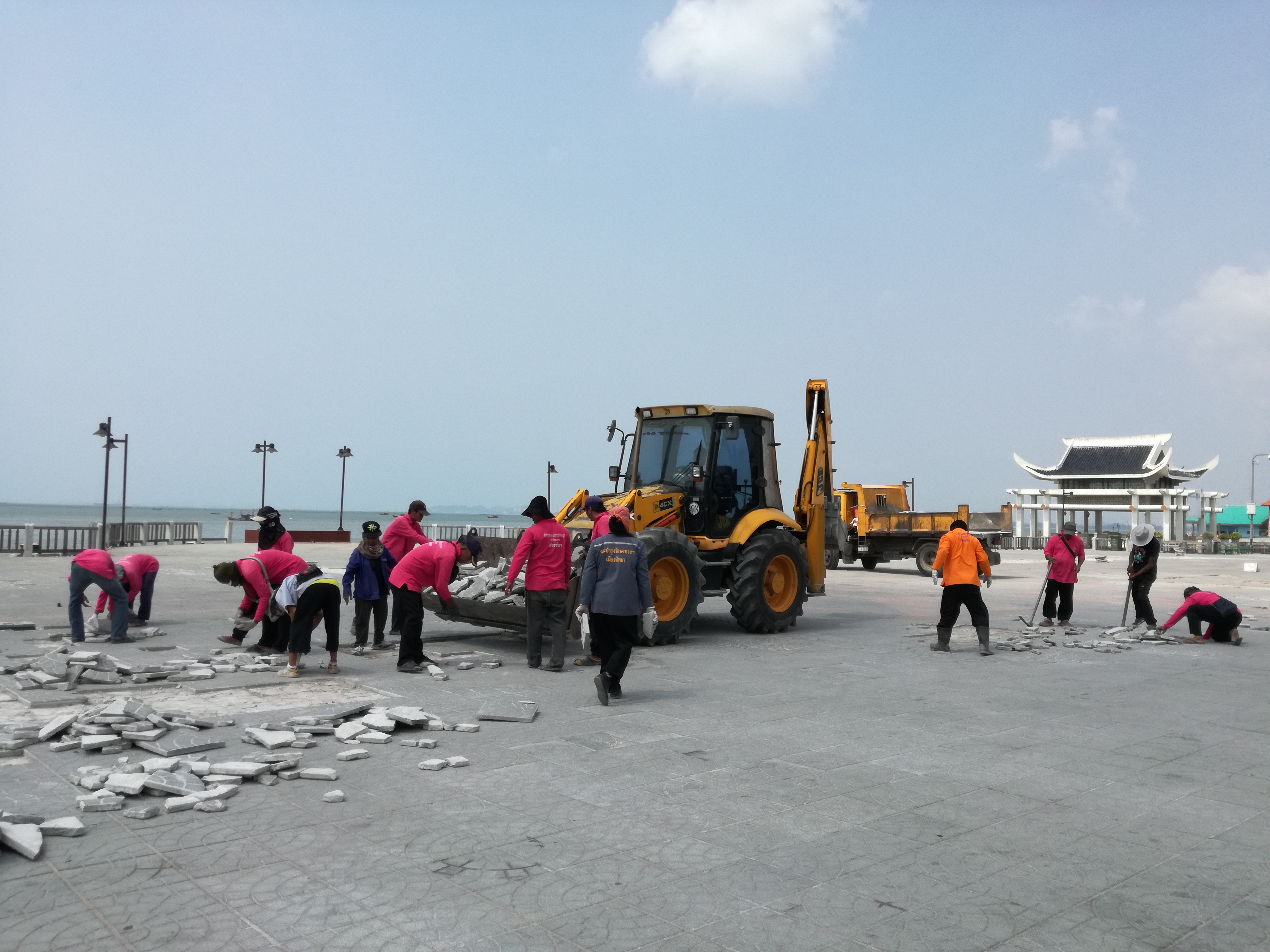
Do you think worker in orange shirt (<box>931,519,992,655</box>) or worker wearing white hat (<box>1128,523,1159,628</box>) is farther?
worker wearing white hat (<box>1128,523,1159,628</box>)

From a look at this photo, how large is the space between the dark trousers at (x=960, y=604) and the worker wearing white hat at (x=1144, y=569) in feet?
11.5

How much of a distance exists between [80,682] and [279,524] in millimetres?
2950

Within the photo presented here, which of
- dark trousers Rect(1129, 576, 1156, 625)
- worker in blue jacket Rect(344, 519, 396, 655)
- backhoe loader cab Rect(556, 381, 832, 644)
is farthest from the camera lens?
dark trousers Rect(1129, 576, 1156, 625)

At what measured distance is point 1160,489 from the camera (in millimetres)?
65062

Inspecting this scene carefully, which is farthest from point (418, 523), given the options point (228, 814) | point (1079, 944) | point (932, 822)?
point (1079, 944)

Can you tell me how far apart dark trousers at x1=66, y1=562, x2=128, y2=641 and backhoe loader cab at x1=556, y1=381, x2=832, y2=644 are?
5.38m

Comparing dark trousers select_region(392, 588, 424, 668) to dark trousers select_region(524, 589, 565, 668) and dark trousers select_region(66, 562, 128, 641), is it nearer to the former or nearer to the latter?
dark trousers select_region(524, 589, 565, 668)

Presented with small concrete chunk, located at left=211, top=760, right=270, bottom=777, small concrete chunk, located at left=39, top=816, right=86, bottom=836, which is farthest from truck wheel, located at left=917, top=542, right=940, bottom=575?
small concrete chunk, located at left=39, top=816, right=86, bottom=836

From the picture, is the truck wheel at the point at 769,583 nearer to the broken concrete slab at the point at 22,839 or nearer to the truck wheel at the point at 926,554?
the broken concrete slab at the point at 22,839

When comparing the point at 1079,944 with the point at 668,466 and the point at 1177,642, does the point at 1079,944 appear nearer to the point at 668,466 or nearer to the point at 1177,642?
the point at 668,466

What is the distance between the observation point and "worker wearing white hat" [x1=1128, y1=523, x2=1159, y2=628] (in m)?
13.9

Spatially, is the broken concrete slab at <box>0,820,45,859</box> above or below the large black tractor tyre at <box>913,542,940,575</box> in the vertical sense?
below

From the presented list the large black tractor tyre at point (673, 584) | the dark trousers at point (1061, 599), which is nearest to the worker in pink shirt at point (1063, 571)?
the dark trousers at point (1061, 599)

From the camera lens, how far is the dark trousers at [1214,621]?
12.9 meters
